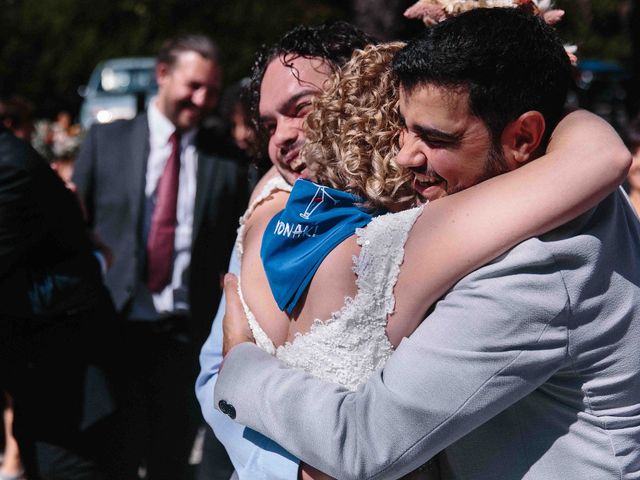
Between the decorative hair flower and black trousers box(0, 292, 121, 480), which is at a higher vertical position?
the decorative hair flower

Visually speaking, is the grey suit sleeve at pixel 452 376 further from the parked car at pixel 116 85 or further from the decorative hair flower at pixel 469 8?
the parked car at pixel 116 85

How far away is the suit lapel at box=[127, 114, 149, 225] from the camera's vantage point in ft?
15.5

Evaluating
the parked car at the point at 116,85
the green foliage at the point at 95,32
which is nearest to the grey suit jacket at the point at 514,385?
the parked car at the point at 116,85

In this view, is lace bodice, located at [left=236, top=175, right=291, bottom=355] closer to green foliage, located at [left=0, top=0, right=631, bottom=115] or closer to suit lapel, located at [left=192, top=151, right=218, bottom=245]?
suit lapel, located at [left=192, top=151, right=218, bottom=245]

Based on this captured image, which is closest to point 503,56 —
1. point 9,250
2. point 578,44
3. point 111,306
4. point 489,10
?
point 489,10

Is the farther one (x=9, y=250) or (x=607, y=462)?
(x=9, y=250)

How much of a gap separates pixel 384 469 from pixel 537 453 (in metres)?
0.26

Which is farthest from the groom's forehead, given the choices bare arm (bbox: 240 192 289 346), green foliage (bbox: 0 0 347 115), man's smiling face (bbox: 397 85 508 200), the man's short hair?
green foliage (bbox: 0 0 347 115)

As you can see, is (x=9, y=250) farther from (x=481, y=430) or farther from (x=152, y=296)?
(x=481, y=430)

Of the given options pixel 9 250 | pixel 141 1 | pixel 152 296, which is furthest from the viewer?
pixel 141 1

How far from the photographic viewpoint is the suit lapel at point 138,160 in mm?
4723

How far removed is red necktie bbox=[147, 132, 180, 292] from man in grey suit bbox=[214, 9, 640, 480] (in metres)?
3.13

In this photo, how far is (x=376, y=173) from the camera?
1.72 meters

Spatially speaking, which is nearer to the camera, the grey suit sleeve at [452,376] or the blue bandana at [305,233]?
the grey suit sleeve at [452,376]
